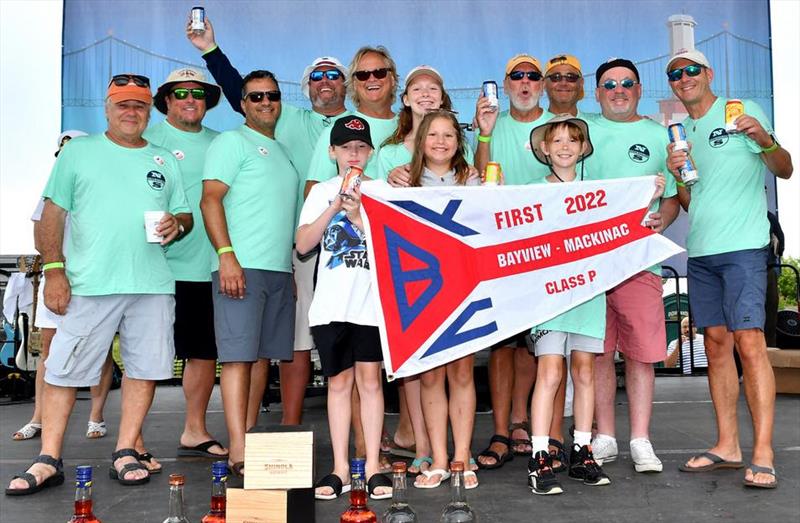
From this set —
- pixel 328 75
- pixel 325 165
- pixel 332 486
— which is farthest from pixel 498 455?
pixel 328 75

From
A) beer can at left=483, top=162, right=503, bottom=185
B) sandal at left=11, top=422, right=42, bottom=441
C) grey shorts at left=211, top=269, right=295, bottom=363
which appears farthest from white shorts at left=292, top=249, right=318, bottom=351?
sandal at left=11, top=422, right=42, bottom=441

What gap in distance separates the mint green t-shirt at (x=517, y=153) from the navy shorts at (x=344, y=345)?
1.29 meters

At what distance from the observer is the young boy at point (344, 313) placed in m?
3.72

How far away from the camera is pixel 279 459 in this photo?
285 cm

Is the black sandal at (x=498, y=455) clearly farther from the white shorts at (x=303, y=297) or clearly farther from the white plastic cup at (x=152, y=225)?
the white plastic cup at (x=152, y=225)

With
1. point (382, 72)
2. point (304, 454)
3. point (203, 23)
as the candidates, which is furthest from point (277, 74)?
point (304, 454)

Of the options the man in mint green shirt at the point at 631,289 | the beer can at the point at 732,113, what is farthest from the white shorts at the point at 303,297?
the beer can at the point at 732,113

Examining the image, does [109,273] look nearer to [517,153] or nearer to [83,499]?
[83,499]

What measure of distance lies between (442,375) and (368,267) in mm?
581

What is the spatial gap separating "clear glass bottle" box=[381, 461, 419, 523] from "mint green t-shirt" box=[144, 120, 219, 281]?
2078 millimetres

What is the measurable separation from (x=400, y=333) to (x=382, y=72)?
4.74ft

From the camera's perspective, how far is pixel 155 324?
13.6ft

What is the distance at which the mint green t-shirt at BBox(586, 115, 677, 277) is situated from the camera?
4.27 metres

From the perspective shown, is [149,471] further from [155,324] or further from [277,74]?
[277,74]
